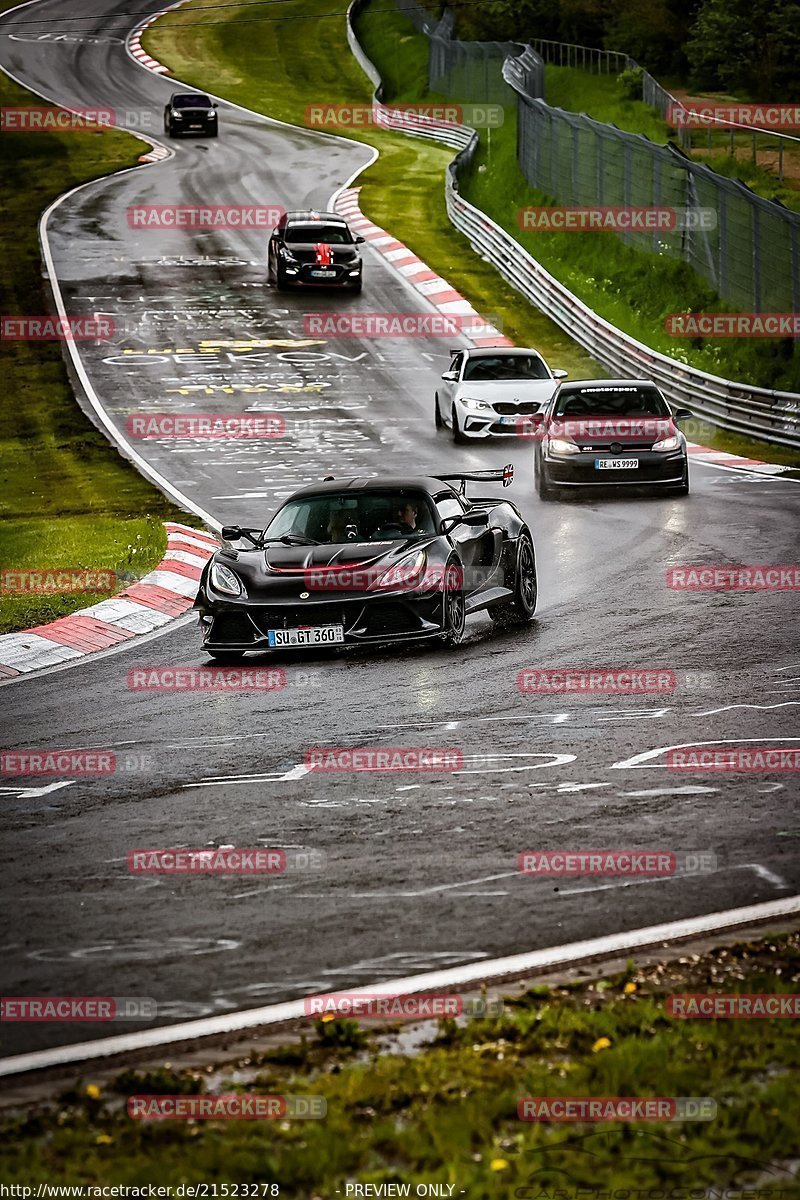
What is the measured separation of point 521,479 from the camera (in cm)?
2255

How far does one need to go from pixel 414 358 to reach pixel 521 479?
1093cm

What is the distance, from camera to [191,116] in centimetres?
5806

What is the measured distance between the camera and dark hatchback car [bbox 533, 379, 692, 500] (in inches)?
797

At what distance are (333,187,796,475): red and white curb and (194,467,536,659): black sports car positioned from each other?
9.93 metres

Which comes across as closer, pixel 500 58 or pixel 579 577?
pixel 579 577

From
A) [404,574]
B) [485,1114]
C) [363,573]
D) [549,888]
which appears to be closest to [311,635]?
[363,573]

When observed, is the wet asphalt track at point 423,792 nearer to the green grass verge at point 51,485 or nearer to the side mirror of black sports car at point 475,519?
the side mirror of black sports car at point 475,519

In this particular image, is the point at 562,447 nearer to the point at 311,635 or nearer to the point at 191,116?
the point at 311,635

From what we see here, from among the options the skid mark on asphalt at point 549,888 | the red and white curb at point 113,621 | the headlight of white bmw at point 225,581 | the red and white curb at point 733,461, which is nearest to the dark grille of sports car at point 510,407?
the red and white curb at point 733,461

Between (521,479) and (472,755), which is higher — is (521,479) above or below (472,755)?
below

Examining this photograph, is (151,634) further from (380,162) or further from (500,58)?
(500,58)

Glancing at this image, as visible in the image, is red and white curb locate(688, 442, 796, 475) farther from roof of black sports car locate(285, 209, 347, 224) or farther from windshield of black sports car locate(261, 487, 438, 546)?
roof of black sports car locate(285, 209, 347, 224)

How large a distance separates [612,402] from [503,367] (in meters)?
5.00

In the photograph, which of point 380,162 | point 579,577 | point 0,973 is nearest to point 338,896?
point 0,973
